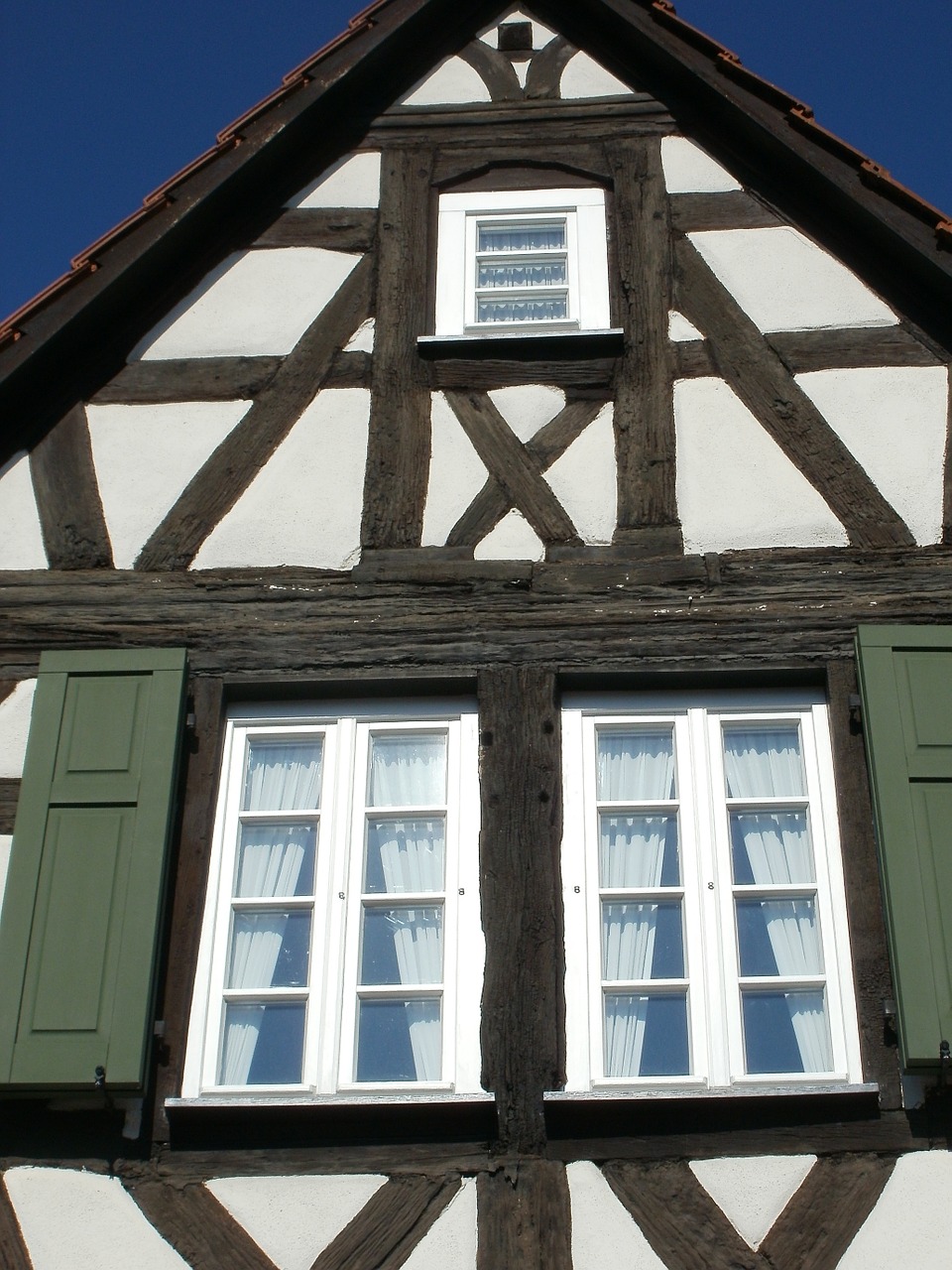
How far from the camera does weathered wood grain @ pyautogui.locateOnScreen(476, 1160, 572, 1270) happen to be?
15.5 ft

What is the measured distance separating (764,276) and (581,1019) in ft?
9.83

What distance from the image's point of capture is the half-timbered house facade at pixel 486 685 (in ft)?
16.0

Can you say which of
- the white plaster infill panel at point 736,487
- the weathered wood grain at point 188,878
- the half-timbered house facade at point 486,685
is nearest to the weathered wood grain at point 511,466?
the half-timbered house facade at point 486,685

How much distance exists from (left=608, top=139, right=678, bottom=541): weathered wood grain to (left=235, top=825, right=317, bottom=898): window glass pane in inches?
59.9

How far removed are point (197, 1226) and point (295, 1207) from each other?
0.26 metres

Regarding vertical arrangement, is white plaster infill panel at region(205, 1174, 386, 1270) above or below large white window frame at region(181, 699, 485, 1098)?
below

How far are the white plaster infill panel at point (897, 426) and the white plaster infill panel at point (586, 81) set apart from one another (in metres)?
1.77

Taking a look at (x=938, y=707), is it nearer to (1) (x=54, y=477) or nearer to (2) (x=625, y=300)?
(2) (x=625, y=300)

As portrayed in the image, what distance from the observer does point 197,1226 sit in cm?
481

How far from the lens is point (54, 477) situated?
6.43 metres

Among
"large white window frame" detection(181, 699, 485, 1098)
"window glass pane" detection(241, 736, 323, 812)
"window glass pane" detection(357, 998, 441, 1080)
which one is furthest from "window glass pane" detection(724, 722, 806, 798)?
"window glass pane" detection(241, 736, 323, 812)

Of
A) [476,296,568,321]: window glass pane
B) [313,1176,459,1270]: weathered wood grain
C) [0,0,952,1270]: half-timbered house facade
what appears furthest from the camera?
[476,296,568,321]: window glass pane

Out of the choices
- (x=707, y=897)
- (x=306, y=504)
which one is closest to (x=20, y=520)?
(x=306, y=504)

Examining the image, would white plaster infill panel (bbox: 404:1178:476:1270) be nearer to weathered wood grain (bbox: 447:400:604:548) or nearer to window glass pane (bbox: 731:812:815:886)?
window glass pane (bbox: 731:812:815:886)
